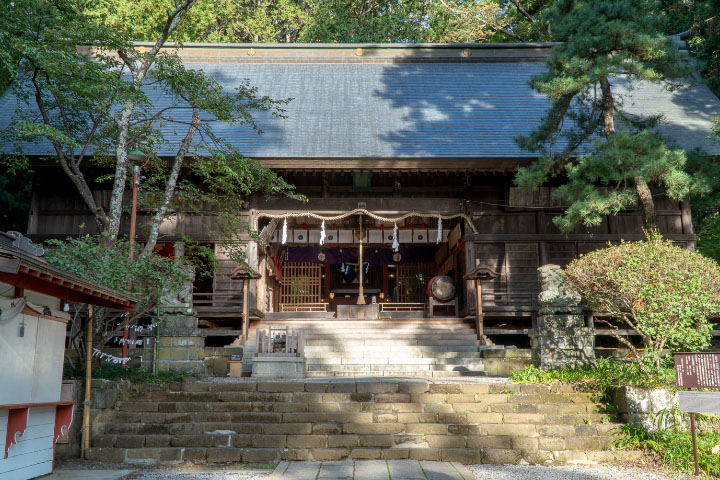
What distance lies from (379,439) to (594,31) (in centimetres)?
917

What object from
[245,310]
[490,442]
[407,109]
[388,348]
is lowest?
[490,442]

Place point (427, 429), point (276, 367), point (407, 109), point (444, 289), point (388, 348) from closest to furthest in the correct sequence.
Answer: point (427, 429) → point (276, 367) → point (388, 348) → point (444, 289) → point (407, 109)

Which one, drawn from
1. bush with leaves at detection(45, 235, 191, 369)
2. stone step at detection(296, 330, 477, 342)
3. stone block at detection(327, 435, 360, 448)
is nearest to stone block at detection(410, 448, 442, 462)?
stone block at detection(327, 435, 360, 448)

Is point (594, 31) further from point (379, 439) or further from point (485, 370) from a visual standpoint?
point (379, 439)

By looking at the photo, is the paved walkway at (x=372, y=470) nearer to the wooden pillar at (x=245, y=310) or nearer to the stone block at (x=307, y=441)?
the stone block at (x=307, y=441)

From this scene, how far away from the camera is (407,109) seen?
17.3 meters

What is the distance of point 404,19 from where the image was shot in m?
26.6

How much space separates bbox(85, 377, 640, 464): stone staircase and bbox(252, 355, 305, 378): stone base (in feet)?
6.00

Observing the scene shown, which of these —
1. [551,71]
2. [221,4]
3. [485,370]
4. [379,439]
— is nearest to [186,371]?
A: [379,439]

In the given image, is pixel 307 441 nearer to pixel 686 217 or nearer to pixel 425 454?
pixel 425 454

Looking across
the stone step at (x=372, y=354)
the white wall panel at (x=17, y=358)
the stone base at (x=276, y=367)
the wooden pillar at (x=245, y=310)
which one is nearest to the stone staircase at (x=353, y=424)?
the white wall panel at (x=17, y=358)

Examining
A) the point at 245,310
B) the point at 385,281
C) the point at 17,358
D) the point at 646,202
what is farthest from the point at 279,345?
the point at 385,281

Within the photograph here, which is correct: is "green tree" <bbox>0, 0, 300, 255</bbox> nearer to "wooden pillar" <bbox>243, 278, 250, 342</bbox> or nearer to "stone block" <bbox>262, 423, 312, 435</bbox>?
"wooden pillar" <bbox>243, 278, 250, 342</bbox>

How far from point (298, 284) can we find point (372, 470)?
1371 centimetres
